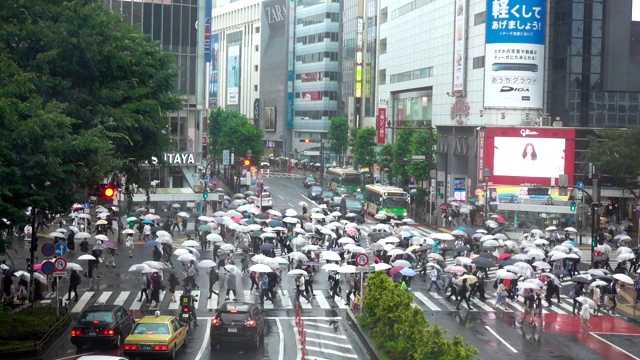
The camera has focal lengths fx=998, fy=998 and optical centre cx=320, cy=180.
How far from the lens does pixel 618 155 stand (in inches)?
2852

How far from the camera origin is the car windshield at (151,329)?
1055 inches

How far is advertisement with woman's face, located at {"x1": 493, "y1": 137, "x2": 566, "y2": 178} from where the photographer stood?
8131cm

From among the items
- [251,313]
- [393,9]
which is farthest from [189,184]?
[251,313]

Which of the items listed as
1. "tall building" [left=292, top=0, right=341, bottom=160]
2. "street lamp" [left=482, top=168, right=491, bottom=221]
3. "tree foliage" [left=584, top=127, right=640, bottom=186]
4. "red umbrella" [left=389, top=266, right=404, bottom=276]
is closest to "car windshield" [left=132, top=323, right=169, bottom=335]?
"red umbrella" [left=389, top=266, right=404, bottom=276]

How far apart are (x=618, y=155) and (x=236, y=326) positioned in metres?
50.3

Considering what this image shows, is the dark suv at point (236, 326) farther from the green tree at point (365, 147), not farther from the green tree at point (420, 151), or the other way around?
the green tree at point (365, 147)

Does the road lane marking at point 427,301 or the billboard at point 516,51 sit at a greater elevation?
the billboard at point 516,51

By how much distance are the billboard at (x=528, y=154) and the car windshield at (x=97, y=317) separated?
57746mm

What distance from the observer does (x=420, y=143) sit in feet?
306

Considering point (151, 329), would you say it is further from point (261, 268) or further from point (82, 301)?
point (82, 301)

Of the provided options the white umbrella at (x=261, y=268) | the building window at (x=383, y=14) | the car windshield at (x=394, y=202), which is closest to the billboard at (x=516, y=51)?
the car windshield at (x=394, y=202)

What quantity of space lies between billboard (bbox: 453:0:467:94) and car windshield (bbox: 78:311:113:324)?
219ft

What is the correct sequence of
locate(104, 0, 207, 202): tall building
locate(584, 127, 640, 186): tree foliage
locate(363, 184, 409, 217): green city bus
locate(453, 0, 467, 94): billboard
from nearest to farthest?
locate(584, 127, 640, 186): tree foliage → locate(363, 184, 409, 217): green city bus → locate(104, 0, 207, 202): tall building → locate(453, 0, 467, 94): billboard

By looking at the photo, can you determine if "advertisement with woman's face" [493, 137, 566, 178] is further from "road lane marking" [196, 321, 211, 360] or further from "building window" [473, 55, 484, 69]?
"road lane marking" [196, 321, 211, 360]
